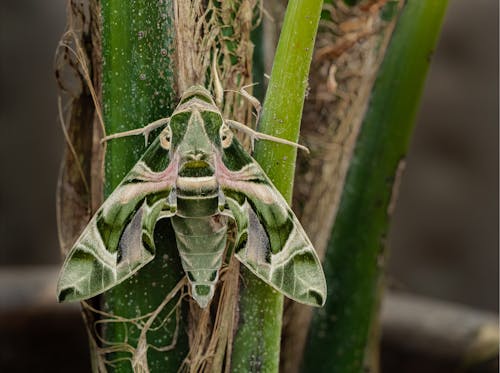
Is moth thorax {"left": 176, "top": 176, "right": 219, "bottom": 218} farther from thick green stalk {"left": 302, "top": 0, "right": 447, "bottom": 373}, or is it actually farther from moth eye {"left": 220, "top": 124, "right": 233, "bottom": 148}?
thick green stalk {"left": 302, "top": 0, "right": 447, "bottom": 373}

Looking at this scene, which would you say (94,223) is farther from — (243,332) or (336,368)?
(336,368)

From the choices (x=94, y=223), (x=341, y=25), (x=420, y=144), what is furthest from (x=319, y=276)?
(x=420, y=144)

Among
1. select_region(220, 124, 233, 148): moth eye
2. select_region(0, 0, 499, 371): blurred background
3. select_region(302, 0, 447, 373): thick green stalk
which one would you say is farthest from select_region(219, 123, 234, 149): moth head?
select_region(0, 0, 499, 371): blurred background

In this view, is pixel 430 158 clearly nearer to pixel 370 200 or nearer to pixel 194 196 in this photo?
pixel 370 200

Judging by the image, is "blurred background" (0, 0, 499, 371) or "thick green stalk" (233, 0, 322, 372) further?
"blurred background" (0, 0, 499, 371)

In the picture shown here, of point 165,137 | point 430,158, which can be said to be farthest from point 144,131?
point 430,158

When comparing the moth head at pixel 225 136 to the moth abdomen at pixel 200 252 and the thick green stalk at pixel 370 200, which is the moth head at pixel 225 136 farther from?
the thick green stalk at pixel 370 200
